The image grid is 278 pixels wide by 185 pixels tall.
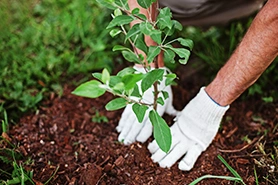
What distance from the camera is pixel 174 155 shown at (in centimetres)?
161

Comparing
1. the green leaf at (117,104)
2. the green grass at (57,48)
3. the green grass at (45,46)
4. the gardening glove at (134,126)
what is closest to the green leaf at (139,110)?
the green leaf at (117,104)

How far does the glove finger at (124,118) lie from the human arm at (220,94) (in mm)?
169

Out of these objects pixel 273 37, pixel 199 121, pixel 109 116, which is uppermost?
pixel 273 37

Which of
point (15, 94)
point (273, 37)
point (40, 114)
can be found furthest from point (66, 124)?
point (273, 37)

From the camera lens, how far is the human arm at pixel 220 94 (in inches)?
54.6

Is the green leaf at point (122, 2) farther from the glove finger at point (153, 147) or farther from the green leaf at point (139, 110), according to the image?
the glove finger at point (153, 147)

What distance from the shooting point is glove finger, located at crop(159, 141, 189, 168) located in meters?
1.60

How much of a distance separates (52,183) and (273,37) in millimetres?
910

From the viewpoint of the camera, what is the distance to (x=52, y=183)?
1546mm

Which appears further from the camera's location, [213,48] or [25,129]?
[213,48]

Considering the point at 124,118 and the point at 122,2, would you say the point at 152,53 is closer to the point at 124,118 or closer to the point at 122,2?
the point at 122,2

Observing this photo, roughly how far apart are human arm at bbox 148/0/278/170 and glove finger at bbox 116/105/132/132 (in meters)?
0.17

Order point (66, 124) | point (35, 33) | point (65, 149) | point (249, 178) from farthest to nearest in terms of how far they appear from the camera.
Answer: point (35, 33)
point (66, 124)
point (65, 149)
point (249, 178)

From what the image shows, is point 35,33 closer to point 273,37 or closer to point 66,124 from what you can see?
point 66,124
